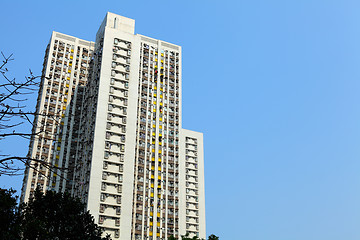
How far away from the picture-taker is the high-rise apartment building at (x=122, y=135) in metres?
65.8

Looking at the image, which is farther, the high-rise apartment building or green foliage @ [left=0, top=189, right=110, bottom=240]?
the high-rise apartment building

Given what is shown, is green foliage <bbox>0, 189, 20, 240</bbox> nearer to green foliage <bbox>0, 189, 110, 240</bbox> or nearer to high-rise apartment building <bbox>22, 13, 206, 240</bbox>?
green foliage <bbox>0, 189, 110, 240</bbox>

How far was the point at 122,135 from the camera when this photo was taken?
6975cm

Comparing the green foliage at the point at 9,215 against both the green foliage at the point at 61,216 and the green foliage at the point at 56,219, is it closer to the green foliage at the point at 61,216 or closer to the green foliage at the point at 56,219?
the green foliage at the point at 56,219

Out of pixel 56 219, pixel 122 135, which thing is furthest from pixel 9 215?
pixel 122 135

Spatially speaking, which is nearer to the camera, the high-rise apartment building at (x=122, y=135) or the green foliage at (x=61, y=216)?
the green foliage at (x=61, y=216)

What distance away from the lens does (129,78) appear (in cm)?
7444

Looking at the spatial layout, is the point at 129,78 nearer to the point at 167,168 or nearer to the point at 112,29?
the point at 112,29

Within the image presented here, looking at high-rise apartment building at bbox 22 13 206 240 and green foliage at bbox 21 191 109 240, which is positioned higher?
high-rise apartment building at bbox 22 13 206 240

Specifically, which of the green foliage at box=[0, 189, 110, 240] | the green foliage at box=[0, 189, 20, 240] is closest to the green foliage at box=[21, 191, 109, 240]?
the green foliage at box=[0, 189, 110, 240]

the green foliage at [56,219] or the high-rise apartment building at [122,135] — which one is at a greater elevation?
the high-rise apartment building at [122,135]

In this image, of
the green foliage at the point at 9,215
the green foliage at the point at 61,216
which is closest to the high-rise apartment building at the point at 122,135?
the green foliage at the point at 61,216

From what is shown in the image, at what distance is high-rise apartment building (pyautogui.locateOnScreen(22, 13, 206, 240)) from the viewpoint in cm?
6575

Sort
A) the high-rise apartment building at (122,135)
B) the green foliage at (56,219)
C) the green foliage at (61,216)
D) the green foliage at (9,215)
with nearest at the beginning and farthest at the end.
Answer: the green foliage at (9,215), the green foliage at (56,219), the green foliage at (61,216), the high-rise apartment building at (122,135)
